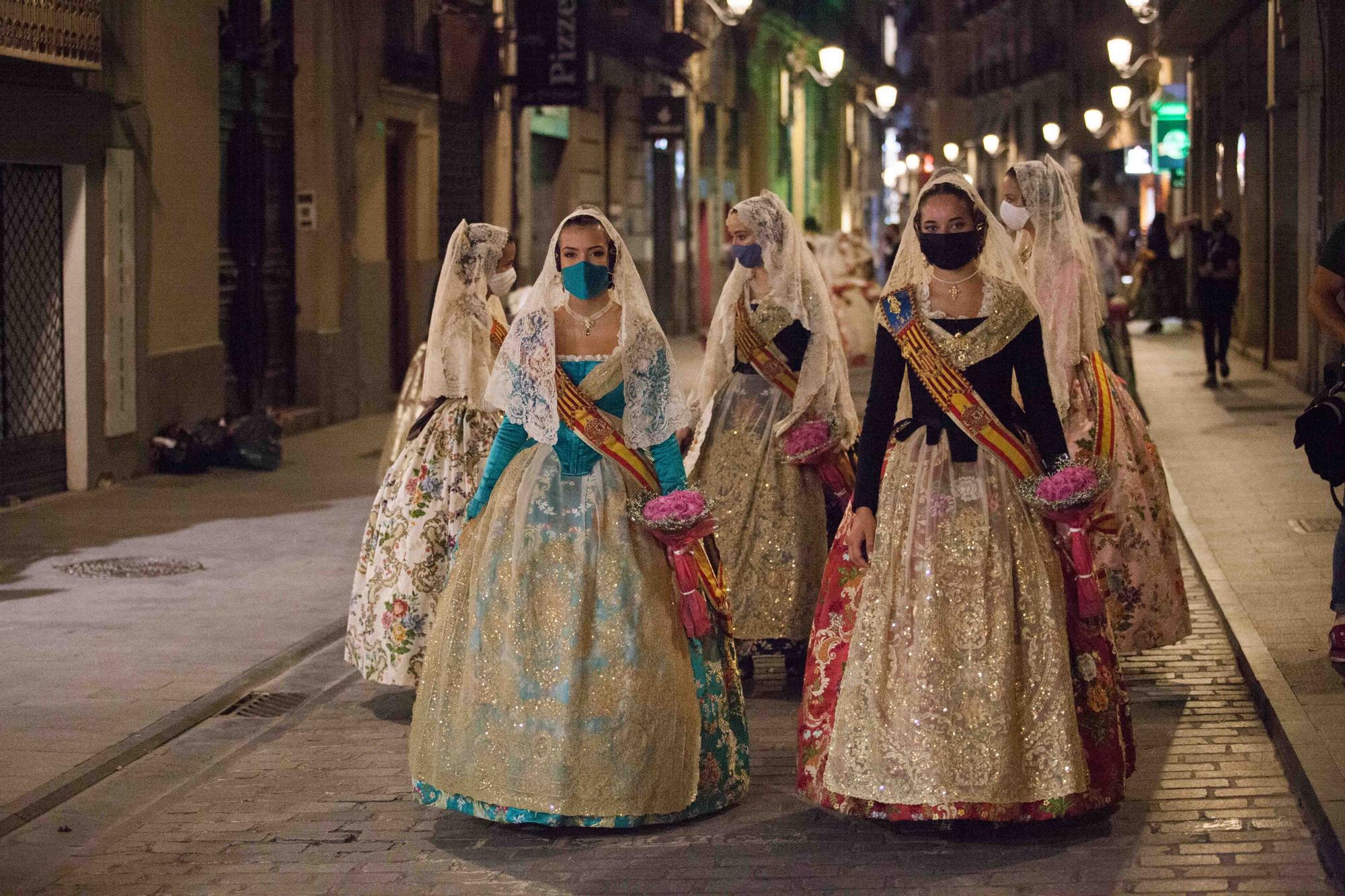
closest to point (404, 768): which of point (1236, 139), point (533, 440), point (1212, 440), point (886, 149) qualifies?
point (533, 440)

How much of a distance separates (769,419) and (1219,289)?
13.6m

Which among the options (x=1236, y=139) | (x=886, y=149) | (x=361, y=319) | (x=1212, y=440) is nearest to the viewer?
(x=1212, y=440)

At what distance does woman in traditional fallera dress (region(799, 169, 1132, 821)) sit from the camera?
574 centimetres

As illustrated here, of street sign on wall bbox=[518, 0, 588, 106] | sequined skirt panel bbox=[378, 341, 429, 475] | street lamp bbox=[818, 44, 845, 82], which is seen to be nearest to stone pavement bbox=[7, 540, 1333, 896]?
sequined skirt panel bbox=[378, 341, 429, 475]

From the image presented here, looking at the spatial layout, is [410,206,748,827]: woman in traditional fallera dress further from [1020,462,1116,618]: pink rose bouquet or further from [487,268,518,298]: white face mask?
[487,268,518,298]: white face mask

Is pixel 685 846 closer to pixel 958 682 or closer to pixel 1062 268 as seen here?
pixel 958 682

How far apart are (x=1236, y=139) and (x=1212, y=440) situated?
11800mm

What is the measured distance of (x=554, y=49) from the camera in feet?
78.0

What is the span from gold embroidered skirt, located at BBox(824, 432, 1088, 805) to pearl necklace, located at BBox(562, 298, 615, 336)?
44.0 inches

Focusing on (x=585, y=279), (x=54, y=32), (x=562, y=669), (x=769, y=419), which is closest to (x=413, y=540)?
(x=769, y=419)

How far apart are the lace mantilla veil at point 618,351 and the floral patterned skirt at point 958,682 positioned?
728 millimetres

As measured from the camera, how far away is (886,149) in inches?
2847

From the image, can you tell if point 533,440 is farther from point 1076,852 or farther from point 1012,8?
point 1012,8

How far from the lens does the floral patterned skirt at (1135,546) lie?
8.09 m
